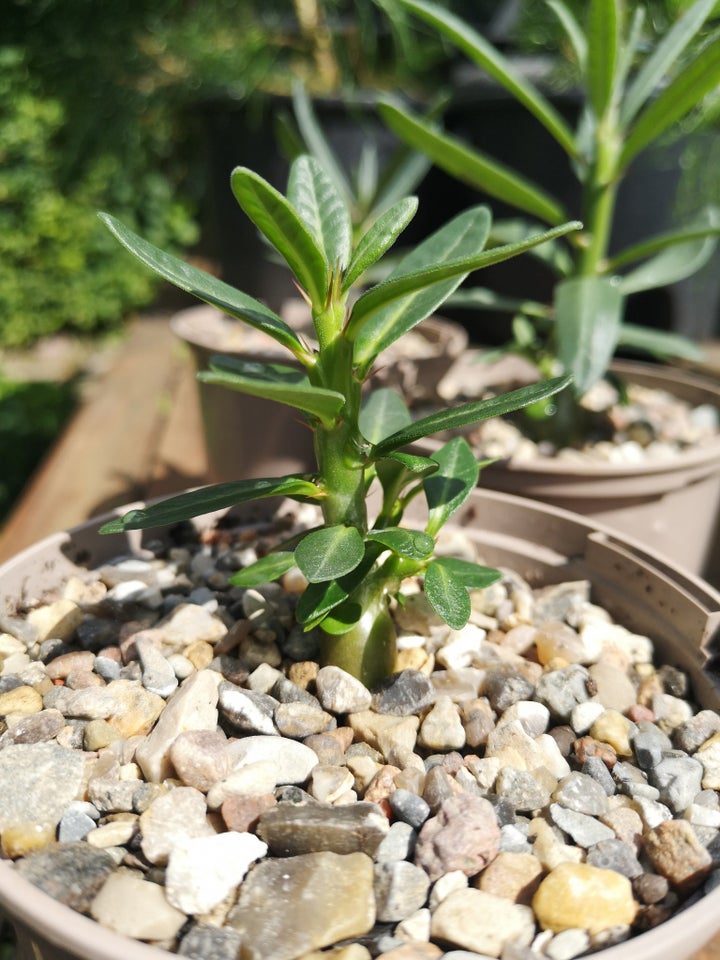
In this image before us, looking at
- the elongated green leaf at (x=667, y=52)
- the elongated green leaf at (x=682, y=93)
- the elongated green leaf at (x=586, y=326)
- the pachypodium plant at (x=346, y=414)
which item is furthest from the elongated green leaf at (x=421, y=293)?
the elongated green leaf at (x=667, y=52)

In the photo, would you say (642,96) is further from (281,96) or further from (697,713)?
(281,96)

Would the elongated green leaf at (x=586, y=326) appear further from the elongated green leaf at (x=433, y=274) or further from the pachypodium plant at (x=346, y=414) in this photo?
the elongated green leaf at (x=433, y=274)

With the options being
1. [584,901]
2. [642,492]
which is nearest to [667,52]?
[642,492]

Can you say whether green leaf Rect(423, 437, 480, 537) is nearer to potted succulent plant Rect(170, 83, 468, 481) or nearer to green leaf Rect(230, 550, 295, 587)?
green leaf Rect(230, 550, 295, 587)

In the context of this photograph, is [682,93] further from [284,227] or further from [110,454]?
[110,454]

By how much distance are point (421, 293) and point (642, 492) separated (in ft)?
1.70

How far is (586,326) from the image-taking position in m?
1.07

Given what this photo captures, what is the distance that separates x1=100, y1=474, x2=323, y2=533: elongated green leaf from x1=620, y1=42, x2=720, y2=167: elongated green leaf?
706 mm

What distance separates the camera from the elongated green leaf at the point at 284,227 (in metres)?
0.58

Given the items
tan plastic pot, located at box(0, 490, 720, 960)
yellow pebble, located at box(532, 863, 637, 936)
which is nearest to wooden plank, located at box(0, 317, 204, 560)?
tan plastic pot, located at box(0, 490, 720, 960)

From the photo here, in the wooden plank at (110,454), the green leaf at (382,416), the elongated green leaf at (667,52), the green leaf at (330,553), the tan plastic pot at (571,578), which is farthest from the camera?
the wooden plank at (110,454)

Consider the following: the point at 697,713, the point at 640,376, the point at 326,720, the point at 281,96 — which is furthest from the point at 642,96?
the point at 281,96

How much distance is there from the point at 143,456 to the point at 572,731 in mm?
1246

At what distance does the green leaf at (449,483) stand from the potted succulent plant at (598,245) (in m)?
0.23
